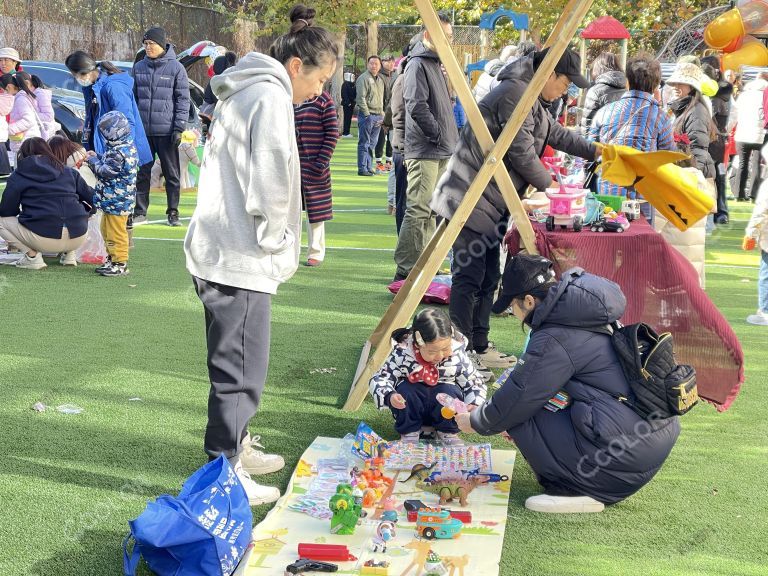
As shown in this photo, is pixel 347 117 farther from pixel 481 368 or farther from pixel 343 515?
pixel 343 515

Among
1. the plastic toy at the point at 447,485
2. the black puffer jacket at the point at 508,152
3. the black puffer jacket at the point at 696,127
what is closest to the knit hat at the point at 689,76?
the black puffer jacket at the point at 696,127

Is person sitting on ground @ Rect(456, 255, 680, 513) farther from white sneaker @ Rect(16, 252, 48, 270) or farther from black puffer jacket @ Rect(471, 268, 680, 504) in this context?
white sneaker @ Rect(16, 252, 48, 270)

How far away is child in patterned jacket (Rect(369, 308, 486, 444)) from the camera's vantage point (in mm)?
4945

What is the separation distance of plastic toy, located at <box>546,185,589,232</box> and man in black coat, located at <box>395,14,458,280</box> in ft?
8.77

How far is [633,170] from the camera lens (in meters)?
5.59

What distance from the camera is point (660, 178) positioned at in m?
5.57

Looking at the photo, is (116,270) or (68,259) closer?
(116,270)

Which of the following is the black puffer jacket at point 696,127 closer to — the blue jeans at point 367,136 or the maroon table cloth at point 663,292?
the maroon table cloth at point 663,292

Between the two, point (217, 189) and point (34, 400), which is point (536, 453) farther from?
point (34, 400)

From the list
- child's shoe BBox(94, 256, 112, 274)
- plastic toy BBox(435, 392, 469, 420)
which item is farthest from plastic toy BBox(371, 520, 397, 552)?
child's shoe BBox(94, 256, 112, 274)

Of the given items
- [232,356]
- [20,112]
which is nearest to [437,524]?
[232,356]

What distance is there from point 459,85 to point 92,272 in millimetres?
5008

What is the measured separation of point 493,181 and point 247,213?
2379mm

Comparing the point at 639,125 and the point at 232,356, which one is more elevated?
the point at 639,125
